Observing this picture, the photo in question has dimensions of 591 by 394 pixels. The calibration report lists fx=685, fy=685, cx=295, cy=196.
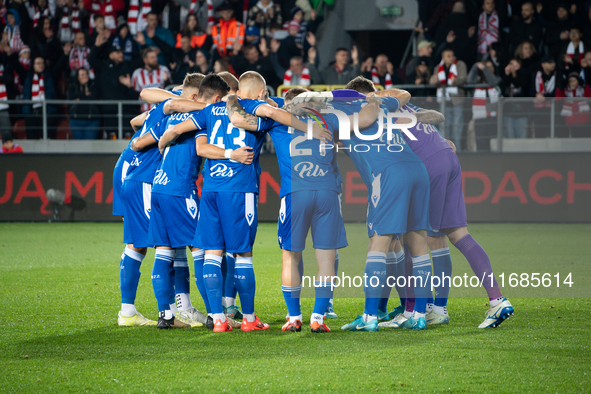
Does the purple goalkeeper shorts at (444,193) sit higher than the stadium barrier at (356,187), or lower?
higher

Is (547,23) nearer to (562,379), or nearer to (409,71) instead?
(409,71)

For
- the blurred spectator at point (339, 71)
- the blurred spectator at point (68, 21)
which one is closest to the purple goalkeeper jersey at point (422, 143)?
the blurred spectator at point (339, 71)

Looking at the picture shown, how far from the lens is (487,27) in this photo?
16.1 metres

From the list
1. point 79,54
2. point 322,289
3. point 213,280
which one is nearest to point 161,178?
point 213,280

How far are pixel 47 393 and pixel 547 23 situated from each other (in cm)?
1538

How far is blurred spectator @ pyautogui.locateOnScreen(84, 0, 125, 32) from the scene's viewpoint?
1802 centimetres

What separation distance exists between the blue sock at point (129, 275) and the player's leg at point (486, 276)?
105 inches

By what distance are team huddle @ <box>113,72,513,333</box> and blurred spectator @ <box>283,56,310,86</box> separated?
9743 mm

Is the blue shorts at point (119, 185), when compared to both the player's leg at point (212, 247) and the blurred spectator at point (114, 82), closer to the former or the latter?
the player's leg at point (212, 247)

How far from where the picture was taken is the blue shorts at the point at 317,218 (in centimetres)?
525

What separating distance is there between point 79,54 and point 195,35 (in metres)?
2.95

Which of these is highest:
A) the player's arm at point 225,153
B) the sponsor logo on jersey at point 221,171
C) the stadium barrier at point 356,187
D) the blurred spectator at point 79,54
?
the blurred spectator at point 79,54

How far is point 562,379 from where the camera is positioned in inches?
155

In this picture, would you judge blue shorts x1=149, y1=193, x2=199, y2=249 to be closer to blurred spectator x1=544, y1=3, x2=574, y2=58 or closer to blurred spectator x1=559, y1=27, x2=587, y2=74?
blurred spectator x1=559, y1=27, x2=587, y2=74
